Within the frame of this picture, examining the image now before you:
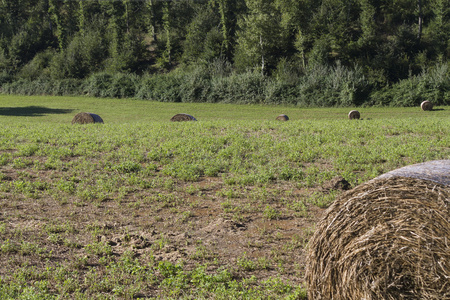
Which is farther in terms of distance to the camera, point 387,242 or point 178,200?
point 178,200

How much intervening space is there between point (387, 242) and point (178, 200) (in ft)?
19.5

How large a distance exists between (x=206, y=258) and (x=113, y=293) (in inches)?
70.4

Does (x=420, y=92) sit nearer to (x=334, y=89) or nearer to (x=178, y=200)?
(x=334, y=89)

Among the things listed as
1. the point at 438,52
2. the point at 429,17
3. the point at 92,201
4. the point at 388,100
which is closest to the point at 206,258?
the point at 92,201

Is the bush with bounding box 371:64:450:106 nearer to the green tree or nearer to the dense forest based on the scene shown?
the dense forest

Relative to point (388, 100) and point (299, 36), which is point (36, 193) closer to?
point (388, 100)

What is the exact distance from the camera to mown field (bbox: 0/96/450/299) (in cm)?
636

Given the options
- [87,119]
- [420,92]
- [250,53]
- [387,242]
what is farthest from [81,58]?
[387,242]

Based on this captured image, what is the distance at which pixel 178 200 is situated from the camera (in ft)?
33.0

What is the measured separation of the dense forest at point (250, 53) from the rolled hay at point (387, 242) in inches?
1430

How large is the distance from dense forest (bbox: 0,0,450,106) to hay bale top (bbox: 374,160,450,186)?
117ft

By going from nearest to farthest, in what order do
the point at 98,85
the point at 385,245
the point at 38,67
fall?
the point at 385,245, the point at 98,85, the point at 38,67

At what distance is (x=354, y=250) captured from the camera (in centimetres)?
520

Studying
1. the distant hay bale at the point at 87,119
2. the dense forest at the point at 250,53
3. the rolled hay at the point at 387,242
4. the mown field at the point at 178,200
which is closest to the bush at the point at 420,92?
the dense forest at the point at 250,53
